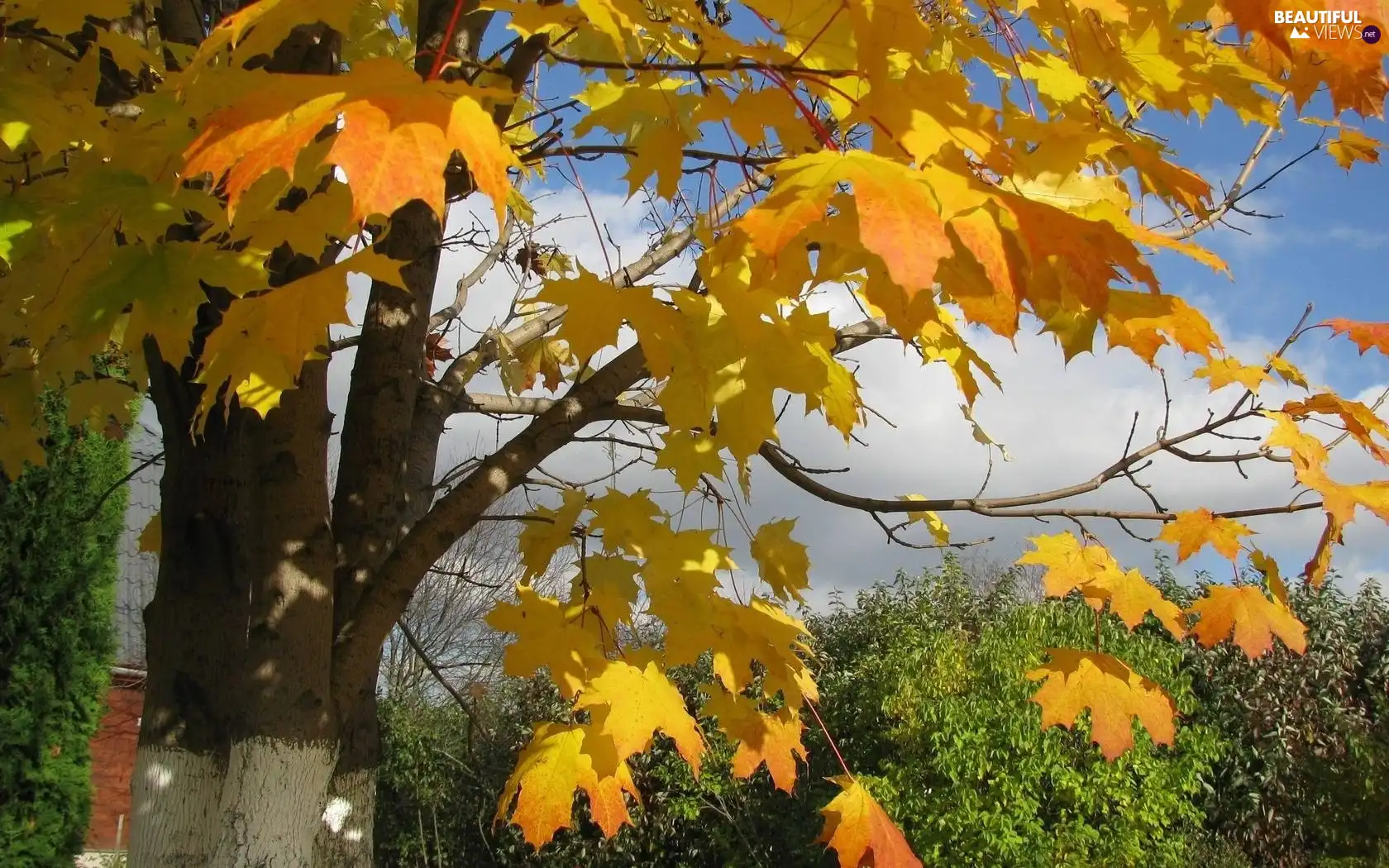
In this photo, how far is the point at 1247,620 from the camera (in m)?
2.32

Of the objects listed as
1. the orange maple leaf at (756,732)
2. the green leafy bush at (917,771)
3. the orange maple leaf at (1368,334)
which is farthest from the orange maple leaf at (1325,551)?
the green leafy bush at (917,771)

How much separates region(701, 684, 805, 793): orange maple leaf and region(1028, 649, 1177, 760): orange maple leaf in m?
0.59

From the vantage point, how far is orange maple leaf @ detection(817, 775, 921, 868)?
2.21 meters

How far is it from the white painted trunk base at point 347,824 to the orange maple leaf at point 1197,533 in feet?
6.13

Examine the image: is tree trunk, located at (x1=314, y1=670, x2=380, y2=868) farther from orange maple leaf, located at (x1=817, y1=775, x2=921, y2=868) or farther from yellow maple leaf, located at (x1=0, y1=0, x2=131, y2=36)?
yellow maple leaf, located at (x1=0, y1=0, x2=131, y2=36)

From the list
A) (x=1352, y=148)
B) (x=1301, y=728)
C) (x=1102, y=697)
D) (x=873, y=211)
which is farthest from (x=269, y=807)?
(x=1301, y=728)

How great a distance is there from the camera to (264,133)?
3.49 feet

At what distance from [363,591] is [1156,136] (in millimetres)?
2525

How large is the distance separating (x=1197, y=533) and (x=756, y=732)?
1.10 m

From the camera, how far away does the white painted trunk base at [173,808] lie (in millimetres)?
1974

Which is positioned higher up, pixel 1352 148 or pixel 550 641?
pixel 1352 148

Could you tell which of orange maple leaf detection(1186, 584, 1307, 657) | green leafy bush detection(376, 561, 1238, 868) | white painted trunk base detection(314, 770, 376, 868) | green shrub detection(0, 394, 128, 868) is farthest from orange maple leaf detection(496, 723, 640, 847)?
green shrub detection(0, 394, 128, 868)

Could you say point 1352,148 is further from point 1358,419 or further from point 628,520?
point 628,520

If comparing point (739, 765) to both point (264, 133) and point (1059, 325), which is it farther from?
point (264, 133)
